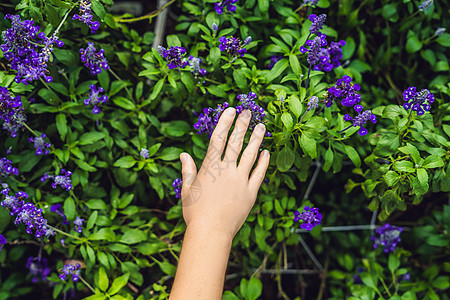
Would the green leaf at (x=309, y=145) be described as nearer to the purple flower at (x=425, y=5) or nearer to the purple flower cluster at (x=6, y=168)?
the purple flower at (x=425, y=5)

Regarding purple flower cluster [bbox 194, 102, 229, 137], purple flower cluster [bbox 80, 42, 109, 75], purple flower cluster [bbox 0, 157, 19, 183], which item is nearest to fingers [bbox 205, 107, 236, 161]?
purple flower cluster [bbox 194, 102, 229, 137]

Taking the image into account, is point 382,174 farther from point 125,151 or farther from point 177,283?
point 125,151

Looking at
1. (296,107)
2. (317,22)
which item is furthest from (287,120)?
(317,22)

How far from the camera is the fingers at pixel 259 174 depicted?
5.77 ft

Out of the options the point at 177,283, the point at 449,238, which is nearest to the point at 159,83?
the point at 177,283

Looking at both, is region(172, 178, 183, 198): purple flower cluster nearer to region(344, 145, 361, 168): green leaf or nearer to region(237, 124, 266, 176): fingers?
region(237, 124, 266, 176): fingers

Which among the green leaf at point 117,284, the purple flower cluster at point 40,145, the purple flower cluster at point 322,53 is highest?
the purple flower cluster at point 322,53

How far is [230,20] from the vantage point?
216 cm

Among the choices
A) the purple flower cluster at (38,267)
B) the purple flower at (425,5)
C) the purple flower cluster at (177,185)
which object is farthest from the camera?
the purple flower cluster at (38,267)

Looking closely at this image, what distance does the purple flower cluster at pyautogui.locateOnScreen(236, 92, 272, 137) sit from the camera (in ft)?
5.71

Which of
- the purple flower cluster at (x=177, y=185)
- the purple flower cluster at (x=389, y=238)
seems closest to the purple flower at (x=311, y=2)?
the purple flower cluster at (x=177, y=185)

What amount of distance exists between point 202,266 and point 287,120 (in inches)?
31.7

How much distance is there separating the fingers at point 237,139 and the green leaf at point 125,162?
2.27 feet

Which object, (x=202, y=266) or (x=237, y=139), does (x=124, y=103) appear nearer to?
(x=237, y=139)
